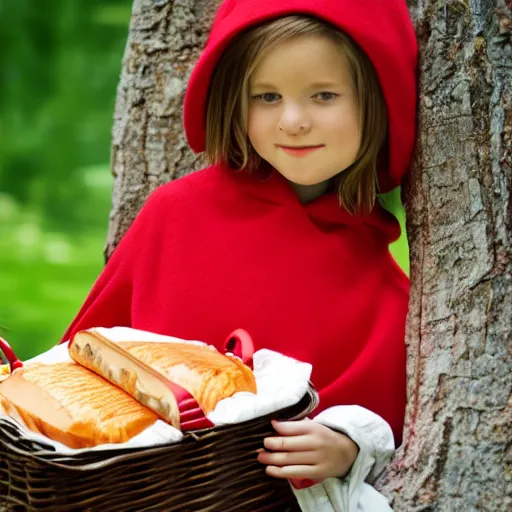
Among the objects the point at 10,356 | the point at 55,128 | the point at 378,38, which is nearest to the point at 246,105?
the point at 378,38

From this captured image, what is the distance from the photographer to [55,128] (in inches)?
193

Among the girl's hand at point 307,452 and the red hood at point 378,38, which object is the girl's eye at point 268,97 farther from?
the girl's hand at point 307,452

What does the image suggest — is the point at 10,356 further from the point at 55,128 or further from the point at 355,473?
the point at 55,128

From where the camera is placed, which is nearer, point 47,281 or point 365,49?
point 365,49

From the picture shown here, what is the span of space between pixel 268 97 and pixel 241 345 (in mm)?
466

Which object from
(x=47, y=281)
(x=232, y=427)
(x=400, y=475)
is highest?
(x=232, y=427)

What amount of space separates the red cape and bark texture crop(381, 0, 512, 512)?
0.07 meters

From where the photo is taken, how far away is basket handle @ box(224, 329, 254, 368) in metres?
1.53

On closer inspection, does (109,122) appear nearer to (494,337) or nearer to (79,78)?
(79,78)

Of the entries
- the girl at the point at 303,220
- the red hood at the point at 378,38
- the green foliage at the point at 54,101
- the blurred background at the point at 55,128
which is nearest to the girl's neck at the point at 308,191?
the girl at the point at 303,220

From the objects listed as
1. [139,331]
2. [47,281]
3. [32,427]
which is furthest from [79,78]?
[32,427]

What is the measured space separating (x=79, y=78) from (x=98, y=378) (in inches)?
149

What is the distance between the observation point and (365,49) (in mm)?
1621

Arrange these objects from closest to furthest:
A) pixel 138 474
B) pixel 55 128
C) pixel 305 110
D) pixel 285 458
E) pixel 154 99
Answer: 1. pixel 138 474
2. pixel 285 458
3. pixel 305 110
4. pixel 154 99
5. pixel 55 128
